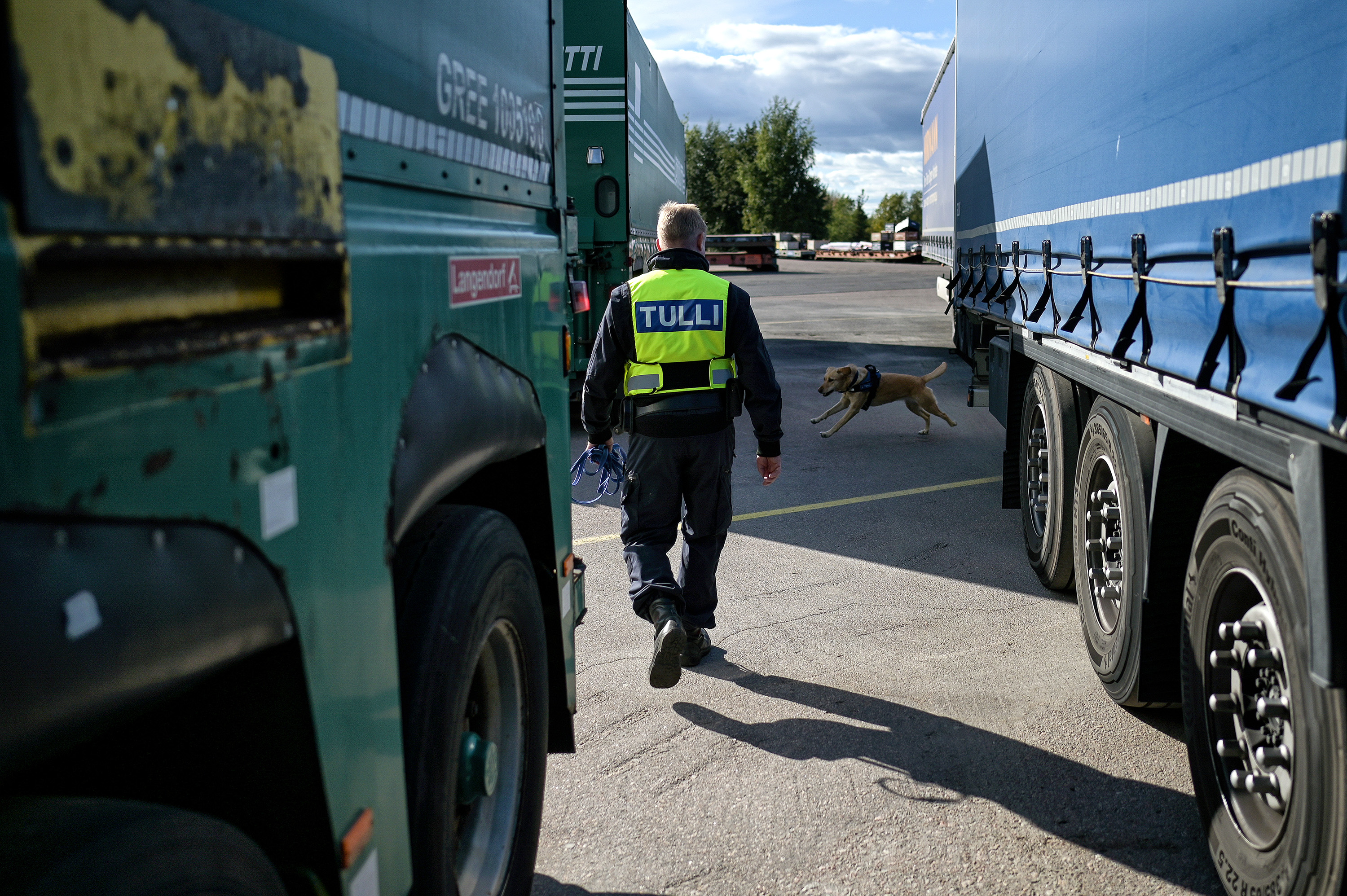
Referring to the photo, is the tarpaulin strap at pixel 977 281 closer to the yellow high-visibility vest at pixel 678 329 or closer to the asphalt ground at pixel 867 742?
the asphalt ground at pixel 867 742

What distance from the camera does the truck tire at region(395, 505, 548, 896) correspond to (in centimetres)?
199

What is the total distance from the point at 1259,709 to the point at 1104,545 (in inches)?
70.2

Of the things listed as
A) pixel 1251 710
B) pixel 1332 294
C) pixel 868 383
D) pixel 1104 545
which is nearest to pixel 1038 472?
pixel 1104 545

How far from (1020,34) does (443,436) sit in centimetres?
541

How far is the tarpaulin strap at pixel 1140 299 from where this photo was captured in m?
3.50

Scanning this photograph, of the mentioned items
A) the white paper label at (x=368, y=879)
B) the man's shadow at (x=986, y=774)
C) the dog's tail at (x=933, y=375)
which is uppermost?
the dog's tail at (x=933, y=375)

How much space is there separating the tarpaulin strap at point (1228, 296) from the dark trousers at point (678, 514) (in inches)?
84.5

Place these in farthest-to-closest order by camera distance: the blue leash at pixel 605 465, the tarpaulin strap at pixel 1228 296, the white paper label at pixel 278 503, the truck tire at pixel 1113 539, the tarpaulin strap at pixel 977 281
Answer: the tarpaulin strap at pixel 977 281, the blue leash at pixel 605 465, the truck tire at pixel 1113 539, the tarpaulin strap at pixel 1228 296, the white paper label at pixel 278 503

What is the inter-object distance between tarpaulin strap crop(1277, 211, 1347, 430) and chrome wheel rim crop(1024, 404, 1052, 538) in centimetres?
368

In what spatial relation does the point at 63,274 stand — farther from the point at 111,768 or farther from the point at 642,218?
the point at 642,218

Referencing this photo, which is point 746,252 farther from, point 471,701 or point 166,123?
point 166,123

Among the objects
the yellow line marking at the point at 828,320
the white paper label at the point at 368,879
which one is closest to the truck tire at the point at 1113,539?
the white paper label at the point at 368,879

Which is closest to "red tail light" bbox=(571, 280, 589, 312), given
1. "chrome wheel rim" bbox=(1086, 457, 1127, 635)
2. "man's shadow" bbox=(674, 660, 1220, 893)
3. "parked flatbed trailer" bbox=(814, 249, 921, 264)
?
"man's shadow" bbox=(674, 660, 1220, 893)

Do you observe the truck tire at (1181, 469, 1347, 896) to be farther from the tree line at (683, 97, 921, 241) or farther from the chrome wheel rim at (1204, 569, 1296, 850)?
the tree line at (683, 97, 921, 241)
